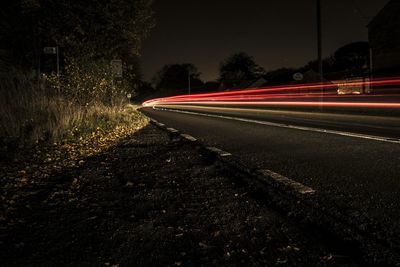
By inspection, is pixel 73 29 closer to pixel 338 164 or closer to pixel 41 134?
pixel 41 134

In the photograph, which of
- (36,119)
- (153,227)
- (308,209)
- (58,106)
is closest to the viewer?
(153,227)

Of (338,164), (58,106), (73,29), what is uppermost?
(73,29)

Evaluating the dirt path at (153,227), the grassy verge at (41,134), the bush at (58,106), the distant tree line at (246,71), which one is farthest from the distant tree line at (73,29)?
the distant tree line at (246,71)

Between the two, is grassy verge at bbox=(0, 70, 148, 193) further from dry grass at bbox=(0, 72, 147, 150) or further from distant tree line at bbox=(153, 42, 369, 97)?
distant tree line at bbox=(153, 42, 369, 97)

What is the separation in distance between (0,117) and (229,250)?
8.13 meters

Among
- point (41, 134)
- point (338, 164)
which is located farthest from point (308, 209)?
point (41, 134)

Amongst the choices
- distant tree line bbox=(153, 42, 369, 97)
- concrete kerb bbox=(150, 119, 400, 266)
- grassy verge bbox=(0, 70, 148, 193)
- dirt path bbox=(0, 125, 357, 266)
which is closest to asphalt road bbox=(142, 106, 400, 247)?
concrete kerb bbox=(150, 119, 400, 266)

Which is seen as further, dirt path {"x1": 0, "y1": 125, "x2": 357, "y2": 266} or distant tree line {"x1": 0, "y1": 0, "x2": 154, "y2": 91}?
distant tree line {"x1": 0, "y1": 0, "x2": 154, "y2": 91}

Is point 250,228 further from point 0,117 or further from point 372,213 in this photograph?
point 0,117

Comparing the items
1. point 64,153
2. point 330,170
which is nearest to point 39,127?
point 64,153

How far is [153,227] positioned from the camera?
11.8ft

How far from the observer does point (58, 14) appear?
52.5ft

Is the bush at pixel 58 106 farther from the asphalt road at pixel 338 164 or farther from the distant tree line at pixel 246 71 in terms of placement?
the distant tree line at pixel 246 71

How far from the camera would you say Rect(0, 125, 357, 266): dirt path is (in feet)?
9.65
